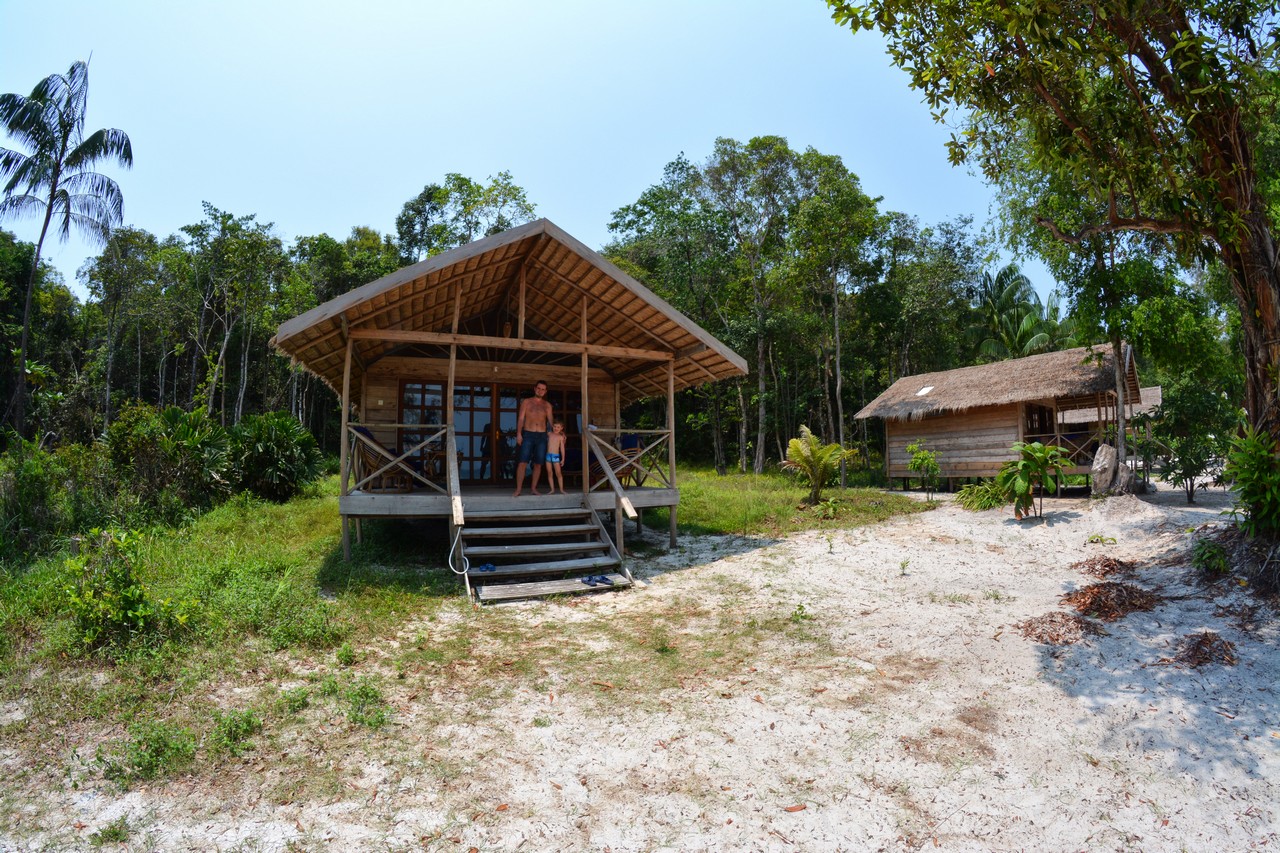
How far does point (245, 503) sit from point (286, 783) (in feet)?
37.0

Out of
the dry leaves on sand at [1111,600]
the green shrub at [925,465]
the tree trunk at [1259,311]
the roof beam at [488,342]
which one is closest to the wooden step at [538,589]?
the roof beam at [488,342]

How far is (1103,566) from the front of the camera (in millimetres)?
7680

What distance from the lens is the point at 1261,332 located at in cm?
634

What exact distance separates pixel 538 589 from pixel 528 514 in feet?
5.57

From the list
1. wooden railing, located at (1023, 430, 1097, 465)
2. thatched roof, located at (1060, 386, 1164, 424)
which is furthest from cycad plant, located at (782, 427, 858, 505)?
thatched roof, located at (1060, 386, 1164, 424)

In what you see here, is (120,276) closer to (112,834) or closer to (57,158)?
(57,158)

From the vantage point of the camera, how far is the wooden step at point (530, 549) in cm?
809

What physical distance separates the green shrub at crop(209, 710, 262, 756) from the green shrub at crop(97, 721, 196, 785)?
0.12 meters

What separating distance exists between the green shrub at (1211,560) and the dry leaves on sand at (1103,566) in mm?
795

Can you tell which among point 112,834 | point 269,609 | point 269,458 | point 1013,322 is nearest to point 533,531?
point 269,609

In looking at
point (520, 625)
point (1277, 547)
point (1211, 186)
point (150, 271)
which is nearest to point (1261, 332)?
point (1211, 186)

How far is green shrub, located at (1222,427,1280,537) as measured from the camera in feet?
19.6

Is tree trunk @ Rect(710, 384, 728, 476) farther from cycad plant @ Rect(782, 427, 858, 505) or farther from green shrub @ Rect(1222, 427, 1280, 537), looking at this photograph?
green shrub @ Rect(1222, 427, 1280, 537)

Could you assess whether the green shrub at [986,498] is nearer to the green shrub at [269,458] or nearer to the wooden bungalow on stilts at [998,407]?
the wooden bungalow on stilts at [998,407]
